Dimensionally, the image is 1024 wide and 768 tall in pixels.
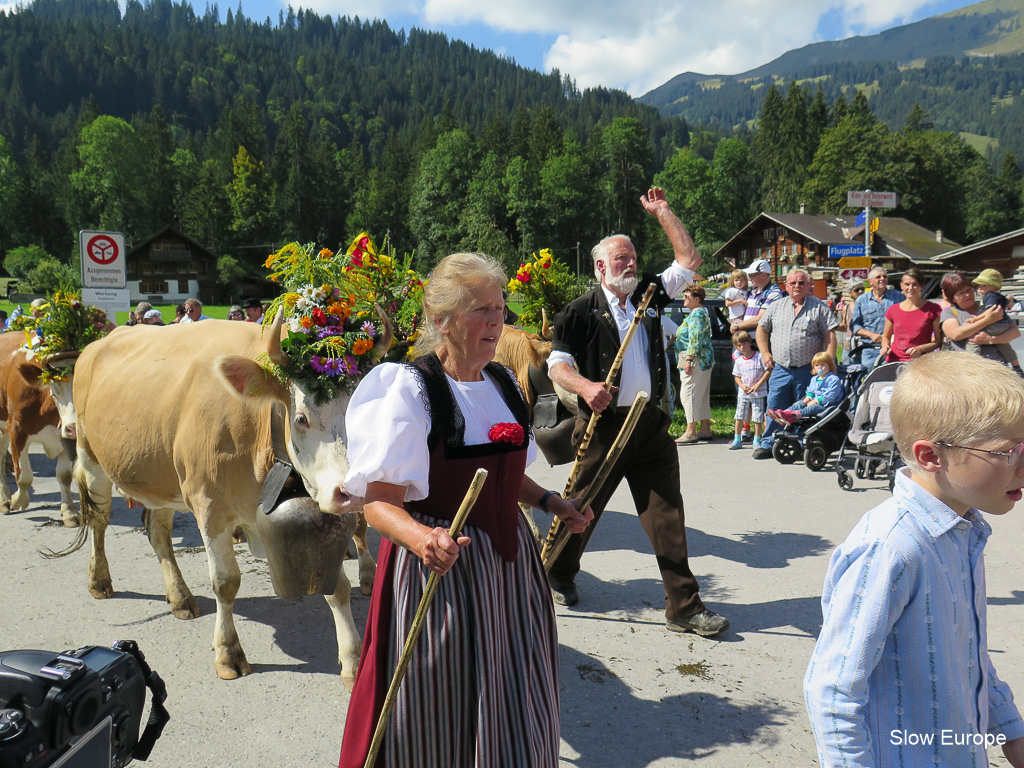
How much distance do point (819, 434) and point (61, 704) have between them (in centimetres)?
828

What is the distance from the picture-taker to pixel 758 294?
10648 millimetres

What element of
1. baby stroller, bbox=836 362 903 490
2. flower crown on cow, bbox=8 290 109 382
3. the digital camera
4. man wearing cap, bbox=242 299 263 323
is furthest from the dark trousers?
man wearing cap, bbox=242 299 263 323

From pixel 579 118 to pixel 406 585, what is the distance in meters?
160

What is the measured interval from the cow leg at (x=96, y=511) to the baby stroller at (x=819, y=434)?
6.85 metres

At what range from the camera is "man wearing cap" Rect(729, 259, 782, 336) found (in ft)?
34.1

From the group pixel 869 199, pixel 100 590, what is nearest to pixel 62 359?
pixel 100 590

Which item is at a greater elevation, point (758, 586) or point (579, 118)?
point (579, 118)

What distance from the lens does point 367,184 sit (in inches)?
3999

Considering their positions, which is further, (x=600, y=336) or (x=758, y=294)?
(x=758, y=294)

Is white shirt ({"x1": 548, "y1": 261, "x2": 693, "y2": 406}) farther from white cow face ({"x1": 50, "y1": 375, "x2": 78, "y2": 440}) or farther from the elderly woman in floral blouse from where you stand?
the elderly woman in floral blouse

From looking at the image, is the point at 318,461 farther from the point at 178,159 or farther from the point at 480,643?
the point at 178,159

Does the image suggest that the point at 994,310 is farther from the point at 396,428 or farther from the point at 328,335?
the point at 396,428

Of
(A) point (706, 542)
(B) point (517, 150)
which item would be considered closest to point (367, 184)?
(B) point (517, 150)

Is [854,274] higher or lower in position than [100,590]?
higher
